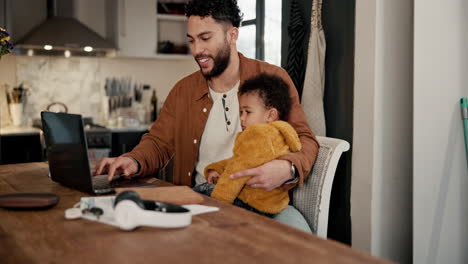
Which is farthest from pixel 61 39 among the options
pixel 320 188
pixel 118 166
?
pixel 320 188

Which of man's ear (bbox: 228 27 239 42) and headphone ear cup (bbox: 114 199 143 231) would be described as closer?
headphone ear cup (bbox: 114 199 143 231)

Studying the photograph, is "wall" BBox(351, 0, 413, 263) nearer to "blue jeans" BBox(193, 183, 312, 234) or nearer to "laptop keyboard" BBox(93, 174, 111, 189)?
"blue jeans" BBox(193, 183, 312, 234)

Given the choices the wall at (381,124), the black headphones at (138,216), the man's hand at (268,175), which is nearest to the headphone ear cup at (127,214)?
the black headphones at (138,216)

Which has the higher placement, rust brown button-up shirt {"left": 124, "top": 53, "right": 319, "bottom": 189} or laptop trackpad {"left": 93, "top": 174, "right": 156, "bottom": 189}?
rust brown button-up shirt {"left": 124, "top": 53, "right": 319, "bottom": 189}

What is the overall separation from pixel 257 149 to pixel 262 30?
9.71 feet

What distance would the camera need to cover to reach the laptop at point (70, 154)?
5.41ft

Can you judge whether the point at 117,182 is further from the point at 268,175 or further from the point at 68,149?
the point at 268,175

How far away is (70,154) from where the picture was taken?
5.70 feet

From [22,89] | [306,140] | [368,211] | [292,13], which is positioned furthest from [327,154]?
[22,89]

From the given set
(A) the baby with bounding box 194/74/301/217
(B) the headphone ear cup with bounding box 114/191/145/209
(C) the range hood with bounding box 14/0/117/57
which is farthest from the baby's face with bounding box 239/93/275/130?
(C) the range hood with bounding box 14/0/117/57

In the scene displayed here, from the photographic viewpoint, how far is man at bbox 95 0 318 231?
2385 mm

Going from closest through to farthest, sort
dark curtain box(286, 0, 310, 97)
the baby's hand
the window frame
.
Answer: the baby's hand
dark curtain box(286, 0, 310, 97)
the window frame

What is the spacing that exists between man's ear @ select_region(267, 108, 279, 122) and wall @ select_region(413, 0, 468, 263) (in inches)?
26.4

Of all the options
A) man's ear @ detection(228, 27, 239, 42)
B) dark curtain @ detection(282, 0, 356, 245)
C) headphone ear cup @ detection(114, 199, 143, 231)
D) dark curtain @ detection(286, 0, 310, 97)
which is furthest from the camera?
dark curtain @ detection(286, 0, 310, 97)
